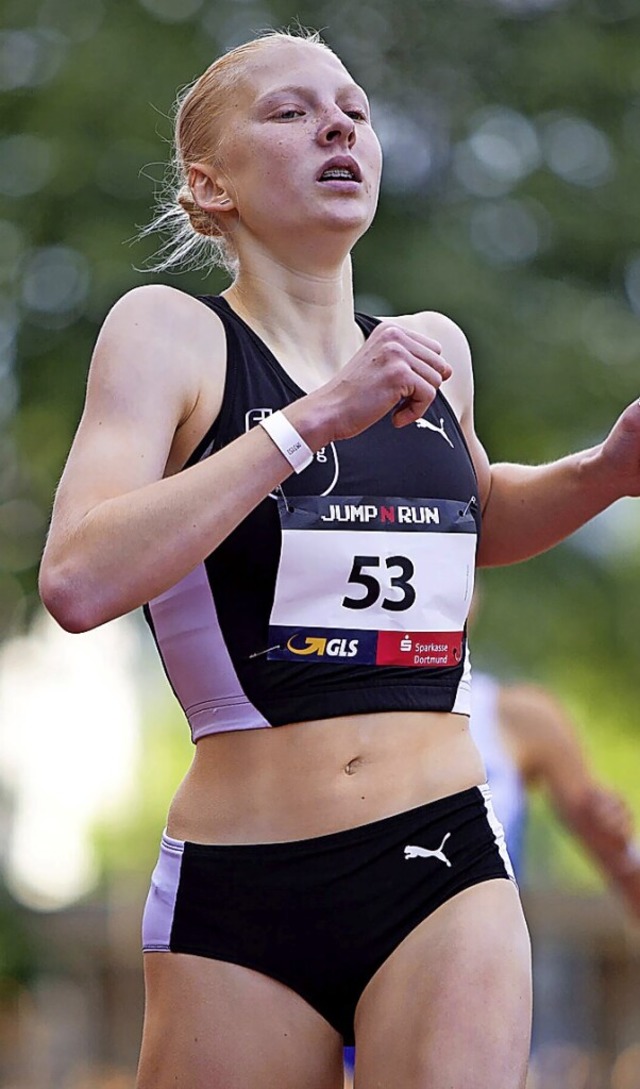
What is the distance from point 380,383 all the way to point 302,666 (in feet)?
1.70

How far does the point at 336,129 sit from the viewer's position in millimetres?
3254

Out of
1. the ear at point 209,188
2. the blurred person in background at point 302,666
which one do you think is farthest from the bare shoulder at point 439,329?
the ear at point 209,188

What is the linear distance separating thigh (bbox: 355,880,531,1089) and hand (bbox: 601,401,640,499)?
91 cm

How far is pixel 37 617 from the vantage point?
8820 mm

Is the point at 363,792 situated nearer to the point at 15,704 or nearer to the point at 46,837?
the point at 15,704

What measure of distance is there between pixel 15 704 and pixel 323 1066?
677 centimetres

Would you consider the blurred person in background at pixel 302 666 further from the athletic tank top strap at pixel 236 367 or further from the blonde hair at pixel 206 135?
the blonde hair at pixel 206 135

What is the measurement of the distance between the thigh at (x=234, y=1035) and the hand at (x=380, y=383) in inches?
36.4

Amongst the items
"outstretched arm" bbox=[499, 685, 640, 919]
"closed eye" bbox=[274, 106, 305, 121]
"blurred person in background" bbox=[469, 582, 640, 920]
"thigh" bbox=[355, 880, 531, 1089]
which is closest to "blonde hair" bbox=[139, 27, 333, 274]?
"closed eye" bbox=[274, 106, 305, 121]

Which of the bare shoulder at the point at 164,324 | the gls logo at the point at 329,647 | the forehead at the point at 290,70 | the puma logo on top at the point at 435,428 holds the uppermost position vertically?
the forehead at the point at 290,70

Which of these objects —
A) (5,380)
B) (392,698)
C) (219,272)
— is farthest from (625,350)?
(392,698)

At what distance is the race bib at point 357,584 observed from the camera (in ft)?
9.87

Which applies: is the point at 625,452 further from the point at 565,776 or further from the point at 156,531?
the point at 565,776

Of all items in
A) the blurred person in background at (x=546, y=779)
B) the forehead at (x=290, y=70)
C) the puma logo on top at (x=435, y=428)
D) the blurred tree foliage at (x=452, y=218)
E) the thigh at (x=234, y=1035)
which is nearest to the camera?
the thigh at (x=234, y=1035)
